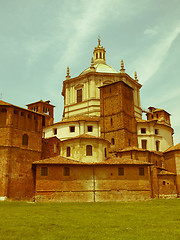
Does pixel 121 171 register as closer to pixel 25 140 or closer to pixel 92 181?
pixel 92 181

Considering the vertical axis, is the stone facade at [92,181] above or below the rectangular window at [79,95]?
below

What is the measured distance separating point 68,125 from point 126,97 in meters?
9.49

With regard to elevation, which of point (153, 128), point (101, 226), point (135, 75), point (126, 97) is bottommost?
point (101, 226)

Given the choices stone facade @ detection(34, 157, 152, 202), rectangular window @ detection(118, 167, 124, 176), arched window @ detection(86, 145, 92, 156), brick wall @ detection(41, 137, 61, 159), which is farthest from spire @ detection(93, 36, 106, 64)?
rectangular window @ detection(118, 167, 124, 176)

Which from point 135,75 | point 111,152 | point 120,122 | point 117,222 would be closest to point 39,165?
point 111,152

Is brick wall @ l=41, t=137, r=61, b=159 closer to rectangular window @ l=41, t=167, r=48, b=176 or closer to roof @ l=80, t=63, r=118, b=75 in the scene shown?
rectangular window @ l=41, t=167, r=48, b=176

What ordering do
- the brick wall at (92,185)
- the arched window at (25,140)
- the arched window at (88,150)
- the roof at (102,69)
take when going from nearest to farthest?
1. the brick wall at (92,185)
2. the arched window at (88,150)
3. the arched window at (25,140)
4. the roof at (102,69)

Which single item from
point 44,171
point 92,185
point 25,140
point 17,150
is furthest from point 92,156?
point 17,150

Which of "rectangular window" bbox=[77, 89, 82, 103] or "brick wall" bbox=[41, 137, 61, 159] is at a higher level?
"rectangular window" bbox=[77, 89, 82, 103]

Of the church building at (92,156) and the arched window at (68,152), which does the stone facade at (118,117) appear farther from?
the arched window at (68,152)

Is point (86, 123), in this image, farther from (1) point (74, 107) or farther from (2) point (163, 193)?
(2) point (163, 193)

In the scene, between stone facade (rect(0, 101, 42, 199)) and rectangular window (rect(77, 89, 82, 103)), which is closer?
stone facade (rect(0, 101, 42, 199))

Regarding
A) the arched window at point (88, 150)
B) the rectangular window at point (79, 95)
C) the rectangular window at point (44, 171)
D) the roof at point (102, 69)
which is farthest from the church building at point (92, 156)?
the roof at point (102, 69)

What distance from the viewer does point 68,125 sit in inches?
1620
